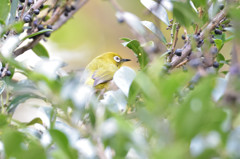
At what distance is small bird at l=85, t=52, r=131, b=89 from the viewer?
2.26 m

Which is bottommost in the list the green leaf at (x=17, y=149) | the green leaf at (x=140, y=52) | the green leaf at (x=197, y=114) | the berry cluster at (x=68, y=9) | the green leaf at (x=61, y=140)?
the green leaf at (x=140, y=52)

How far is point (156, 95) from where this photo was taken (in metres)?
0.40

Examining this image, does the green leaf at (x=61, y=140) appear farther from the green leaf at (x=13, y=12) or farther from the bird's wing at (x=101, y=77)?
the bird's wing at (x=101, y=77)

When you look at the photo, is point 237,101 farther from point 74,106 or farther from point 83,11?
point 83,11

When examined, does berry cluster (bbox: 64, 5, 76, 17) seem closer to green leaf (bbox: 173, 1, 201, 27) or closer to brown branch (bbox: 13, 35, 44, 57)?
brown branch (bbox: 13, 35, 44, 57)

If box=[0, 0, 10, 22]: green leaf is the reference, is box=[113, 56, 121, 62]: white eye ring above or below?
below

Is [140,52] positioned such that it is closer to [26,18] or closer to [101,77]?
[26,18]

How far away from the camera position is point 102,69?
102 inches

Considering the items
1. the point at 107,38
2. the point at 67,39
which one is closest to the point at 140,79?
the point at 67,39

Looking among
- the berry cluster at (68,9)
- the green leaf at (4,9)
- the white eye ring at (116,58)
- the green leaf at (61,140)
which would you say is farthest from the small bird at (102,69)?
the green leaf at (61,140)

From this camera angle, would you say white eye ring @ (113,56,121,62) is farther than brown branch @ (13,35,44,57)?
Yes

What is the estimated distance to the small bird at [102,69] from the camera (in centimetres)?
226

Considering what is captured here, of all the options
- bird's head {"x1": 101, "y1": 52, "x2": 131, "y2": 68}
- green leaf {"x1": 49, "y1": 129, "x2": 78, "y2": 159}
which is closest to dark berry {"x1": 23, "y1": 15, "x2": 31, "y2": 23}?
green leaf {"x1": 49, "y1": 129, "x2": 78, "y2": 159}

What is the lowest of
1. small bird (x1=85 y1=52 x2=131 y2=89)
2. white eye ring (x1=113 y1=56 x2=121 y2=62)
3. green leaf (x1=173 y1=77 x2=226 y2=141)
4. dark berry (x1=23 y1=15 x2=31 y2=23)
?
white eye ring (x1=113 y1=56 x2=121 y2=62)
